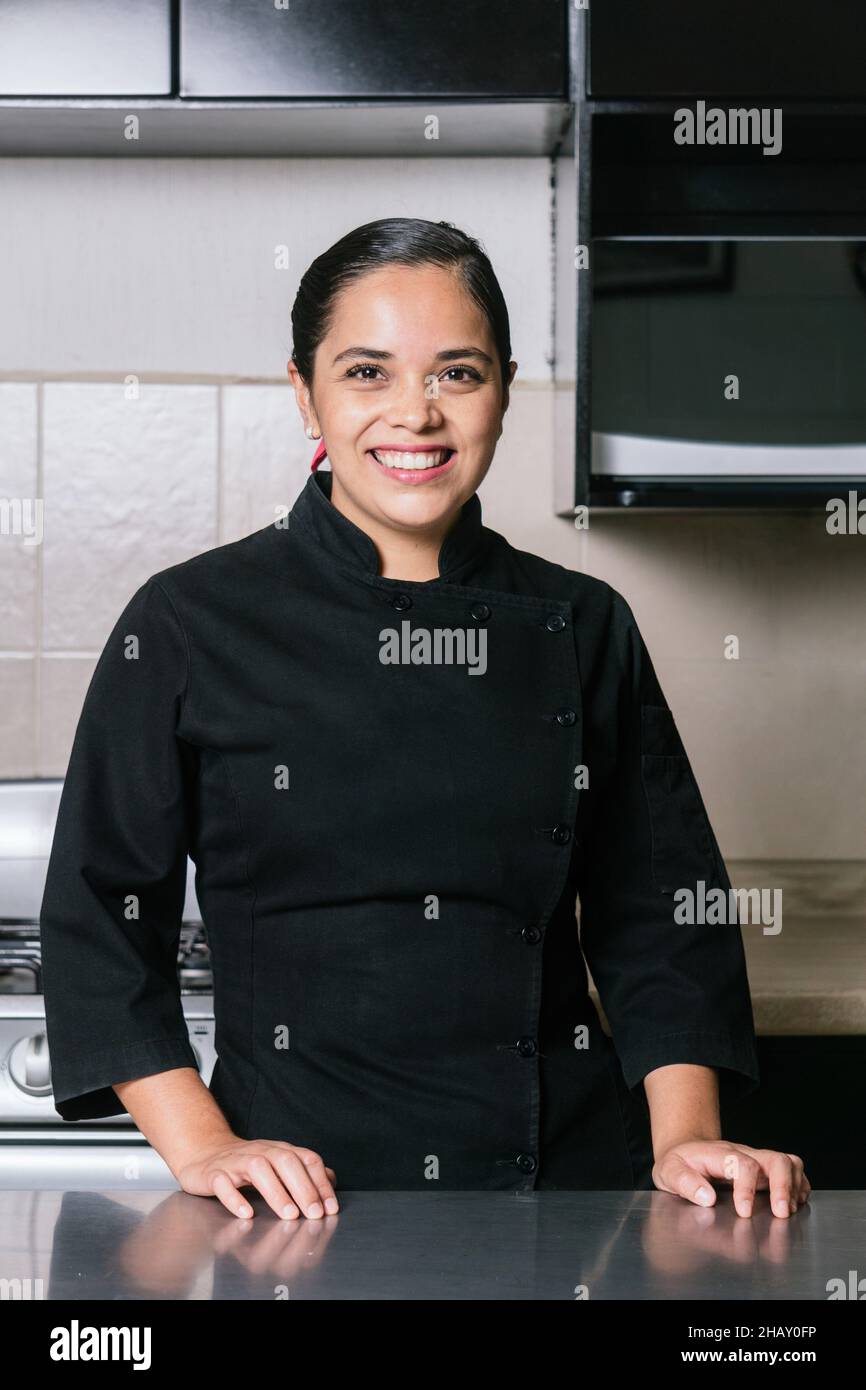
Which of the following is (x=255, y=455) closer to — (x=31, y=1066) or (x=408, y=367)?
(x=31, y=1066)

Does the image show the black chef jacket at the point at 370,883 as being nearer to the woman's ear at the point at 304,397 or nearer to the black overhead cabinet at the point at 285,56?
the woman's ear at the point at 304,397

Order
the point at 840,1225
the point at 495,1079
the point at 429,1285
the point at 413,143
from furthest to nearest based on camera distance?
the point at 413,143, the point at 495,1079, the point at 840,1225, the point at 429,1285

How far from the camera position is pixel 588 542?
181 cm

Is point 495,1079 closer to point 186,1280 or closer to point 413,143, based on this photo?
point 186,1280

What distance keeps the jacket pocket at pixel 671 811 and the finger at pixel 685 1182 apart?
0.21 m

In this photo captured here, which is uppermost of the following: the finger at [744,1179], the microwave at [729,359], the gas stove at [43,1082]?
the microwave at [729,359]

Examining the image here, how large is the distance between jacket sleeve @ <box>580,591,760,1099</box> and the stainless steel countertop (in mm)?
170

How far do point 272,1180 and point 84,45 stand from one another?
51.6 inches

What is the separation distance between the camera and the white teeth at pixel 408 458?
911 millimetres

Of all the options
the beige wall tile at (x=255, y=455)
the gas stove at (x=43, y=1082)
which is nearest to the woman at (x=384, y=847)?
the gas stove at (x=43, y=1082)

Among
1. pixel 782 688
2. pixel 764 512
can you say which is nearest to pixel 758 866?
pixel 782 688

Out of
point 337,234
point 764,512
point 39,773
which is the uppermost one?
point 337,234

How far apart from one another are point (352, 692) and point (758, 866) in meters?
1.03

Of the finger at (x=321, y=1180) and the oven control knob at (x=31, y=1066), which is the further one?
the oven control knob at (x=31, y=1066)
